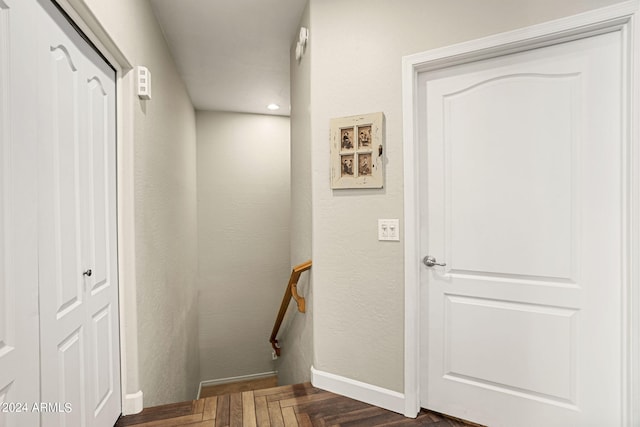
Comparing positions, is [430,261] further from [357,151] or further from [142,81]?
[142,81]

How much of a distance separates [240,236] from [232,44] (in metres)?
2.37

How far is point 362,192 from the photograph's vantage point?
70.4 inches

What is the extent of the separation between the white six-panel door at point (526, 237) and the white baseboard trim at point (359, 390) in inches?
6.9

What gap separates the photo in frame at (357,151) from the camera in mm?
1727

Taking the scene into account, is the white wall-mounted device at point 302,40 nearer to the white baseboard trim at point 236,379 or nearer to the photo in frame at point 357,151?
the photo in frame at point 357,151

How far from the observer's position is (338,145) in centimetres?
182

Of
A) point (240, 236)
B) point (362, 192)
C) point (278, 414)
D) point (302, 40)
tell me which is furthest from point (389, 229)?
point (240, 236)

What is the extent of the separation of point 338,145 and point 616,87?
4.09ft

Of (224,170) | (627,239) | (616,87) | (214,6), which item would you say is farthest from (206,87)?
(627,239)

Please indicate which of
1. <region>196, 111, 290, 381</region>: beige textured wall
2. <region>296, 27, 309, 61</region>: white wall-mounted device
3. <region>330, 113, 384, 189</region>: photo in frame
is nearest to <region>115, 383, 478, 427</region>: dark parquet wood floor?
<region>330, 113, 384, 189</region>: photo in frame

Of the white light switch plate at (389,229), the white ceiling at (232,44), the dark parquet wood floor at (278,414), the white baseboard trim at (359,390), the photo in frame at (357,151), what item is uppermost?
the white ceiling at (232,44)

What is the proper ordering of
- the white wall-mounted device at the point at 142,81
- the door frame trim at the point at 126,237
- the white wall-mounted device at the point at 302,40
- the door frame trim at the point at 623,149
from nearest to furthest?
the door frame trim at the point at 623,149 → the door frame trim at the point at 126,237 → the white wall-mounted device at the point at 142,81 → the white wall-mounted device at the point at 302,40

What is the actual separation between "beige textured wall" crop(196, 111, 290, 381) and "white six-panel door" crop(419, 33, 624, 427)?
9.25ft

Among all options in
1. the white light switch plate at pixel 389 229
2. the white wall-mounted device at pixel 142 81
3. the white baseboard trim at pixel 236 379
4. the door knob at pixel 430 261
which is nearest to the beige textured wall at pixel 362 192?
the white light switch plate at pixel 389 229
